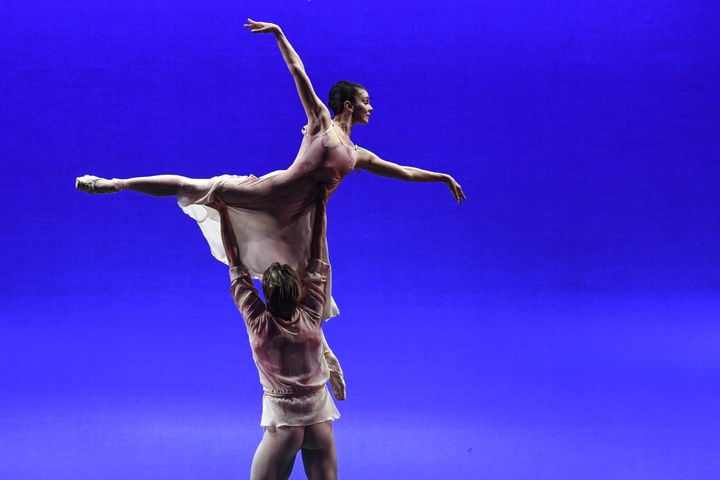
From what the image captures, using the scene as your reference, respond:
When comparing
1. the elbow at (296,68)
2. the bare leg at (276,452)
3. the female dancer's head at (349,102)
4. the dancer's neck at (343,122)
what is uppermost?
the female dancer's head at (349,102)

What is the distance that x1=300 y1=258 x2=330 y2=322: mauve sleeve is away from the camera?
314 centimetres

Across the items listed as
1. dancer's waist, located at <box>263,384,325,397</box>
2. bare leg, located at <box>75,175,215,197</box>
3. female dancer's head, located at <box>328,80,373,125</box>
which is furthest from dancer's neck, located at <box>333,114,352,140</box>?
dancer's waist, located at <box>263,384,325,397</box>

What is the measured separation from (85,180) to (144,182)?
0.20 m

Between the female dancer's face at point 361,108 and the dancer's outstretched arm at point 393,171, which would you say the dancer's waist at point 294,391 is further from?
the female dancer's face at point 361,108

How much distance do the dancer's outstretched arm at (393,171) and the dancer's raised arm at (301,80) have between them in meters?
0.30

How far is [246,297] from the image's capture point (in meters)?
3.08

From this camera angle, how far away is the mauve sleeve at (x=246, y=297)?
10.0ft

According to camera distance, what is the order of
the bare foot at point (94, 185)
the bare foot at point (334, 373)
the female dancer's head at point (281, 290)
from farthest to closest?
the bare foot at point (334, 373)
the bare foot at point (94, 185)
the female dancer's head at point (281, 290)

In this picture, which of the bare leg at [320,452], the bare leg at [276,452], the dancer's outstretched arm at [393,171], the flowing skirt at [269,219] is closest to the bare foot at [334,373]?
the flowing skirt at [269,219]

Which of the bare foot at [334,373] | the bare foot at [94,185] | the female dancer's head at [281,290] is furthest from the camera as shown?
the bare foot at [334,373]

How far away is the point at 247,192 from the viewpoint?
11.0ft

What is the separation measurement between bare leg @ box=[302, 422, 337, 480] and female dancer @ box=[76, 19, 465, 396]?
1.16 ft

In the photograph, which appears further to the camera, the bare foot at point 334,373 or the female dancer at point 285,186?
the bare foot at point 334,373

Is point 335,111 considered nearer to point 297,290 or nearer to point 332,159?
point 332,159
